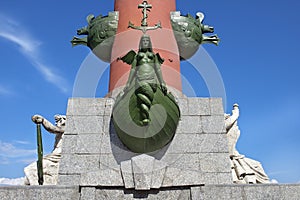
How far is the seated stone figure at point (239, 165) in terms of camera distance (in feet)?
22.3

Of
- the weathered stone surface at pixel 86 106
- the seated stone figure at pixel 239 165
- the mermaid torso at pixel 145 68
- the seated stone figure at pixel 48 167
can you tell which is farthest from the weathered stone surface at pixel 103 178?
the seated stone figure at pixel 239 165

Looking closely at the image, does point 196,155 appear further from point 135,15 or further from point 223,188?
point 135,15

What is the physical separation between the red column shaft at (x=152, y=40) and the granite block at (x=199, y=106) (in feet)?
2.29

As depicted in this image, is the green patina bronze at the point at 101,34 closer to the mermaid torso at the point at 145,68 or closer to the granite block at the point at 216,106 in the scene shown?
the mermaid torso at the point at 145,68

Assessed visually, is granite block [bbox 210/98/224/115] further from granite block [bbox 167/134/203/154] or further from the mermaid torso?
the mermaid torso

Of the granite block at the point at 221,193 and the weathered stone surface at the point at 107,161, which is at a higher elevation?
the weathered stone surface at the point at 107,161

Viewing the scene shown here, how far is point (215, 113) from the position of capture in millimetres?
5918

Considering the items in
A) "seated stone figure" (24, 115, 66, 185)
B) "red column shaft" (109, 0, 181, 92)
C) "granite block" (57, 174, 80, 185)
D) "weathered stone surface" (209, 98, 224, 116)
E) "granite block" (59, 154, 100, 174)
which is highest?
"red column shaft" (109, 0, 181, 92)

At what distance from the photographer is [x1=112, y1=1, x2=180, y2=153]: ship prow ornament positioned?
16.4 feet

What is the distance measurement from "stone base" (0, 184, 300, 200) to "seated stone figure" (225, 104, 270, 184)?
8.66ft

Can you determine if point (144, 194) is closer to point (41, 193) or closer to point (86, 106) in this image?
point (41, 193)

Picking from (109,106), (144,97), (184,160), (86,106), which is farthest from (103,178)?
(86,106)

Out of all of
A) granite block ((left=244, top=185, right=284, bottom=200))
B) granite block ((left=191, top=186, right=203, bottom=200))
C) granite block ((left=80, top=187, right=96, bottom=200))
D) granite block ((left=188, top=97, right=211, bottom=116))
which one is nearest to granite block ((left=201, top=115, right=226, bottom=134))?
granite block ((left=188, top=97, right=211, bottom=116))

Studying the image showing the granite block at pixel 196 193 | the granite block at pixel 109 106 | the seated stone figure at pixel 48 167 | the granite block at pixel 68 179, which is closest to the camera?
the granite block at pixel 196 193
